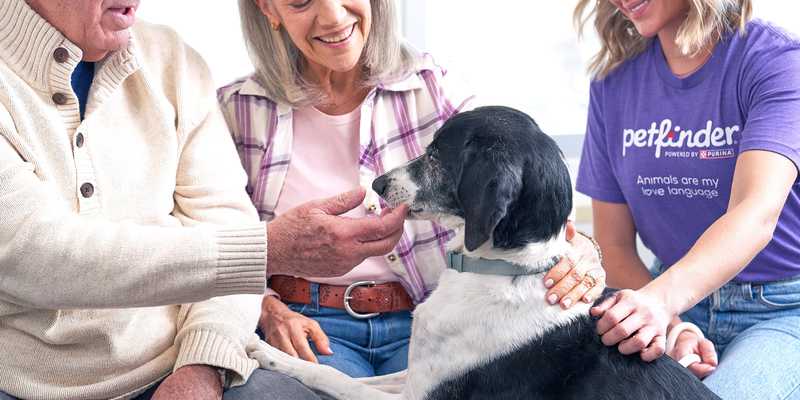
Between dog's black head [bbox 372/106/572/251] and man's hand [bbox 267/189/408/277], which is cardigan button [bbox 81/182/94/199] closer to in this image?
man's hand [bbox 267/189/408/277]

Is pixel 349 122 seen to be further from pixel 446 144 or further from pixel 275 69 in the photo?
pixel 446 144

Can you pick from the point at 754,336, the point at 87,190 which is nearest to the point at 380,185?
the point at 87,190

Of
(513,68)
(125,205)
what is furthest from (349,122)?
(513,68)

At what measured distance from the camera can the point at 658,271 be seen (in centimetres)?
211

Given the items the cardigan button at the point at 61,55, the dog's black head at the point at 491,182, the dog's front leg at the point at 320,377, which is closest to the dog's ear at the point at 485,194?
the dog's black head at the point at 491,182

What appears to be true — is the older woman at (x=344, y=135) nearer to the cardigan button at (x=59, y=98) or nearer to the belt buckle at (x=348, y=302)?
the belt buckle at (x=348, y=302)

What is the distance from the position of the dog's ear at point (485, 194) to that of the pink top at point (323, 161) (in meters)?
0.51

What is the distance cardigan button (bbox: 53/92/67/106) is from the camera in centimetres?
148

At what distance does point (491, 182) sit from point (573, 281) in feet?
0.85

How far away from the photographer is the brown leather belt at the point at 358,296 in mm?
1875

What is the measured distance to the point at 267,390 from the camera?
153cm

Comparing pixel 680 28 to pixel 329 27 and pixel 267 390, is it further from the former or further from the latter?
pixel 267 390

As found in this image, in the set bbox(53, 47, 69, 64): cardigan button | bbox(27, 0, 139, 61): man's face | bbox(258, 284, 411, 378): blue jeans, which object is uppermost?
bbox(27, 0, 139, 61): man's face

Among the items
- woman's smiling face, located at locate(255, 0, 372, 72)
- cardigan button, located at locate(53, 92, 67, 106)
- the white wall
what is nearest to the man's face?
cardigan button, located at locate(53, 92, 67, 106)
